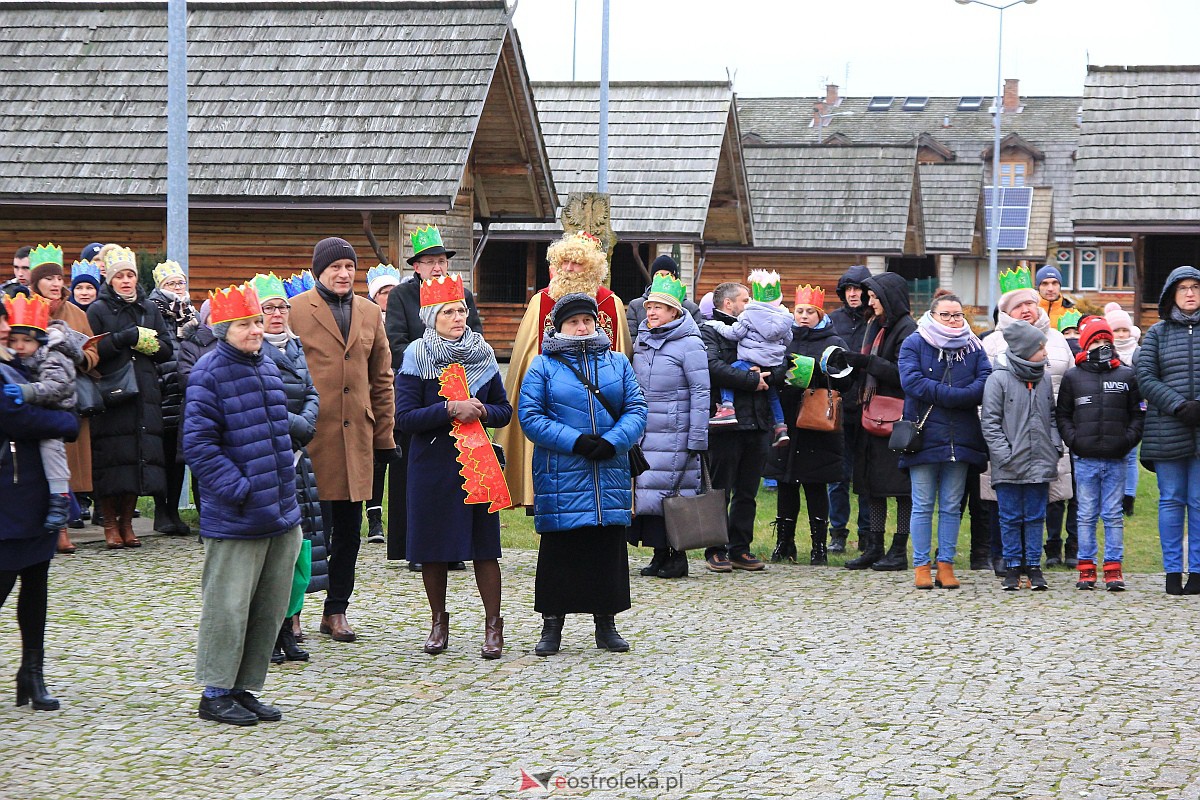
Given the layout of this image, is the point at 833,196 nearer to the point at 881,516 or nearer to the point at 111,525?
the point at 881,516

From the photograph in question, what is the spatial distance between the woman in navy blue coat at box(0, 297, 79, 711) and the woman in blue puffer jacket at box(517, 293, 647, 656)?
236 centimetres

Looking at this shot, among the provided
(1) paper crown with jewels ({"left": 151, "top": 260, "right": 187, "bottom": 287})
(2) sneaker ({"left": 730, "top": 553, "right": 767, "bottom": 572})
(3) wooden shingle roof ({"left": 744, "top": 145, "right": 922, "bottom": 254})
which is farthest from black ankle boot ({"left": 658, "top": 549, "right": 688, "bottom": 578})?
(3) wooden shingle roof ({"left": 744, "top": 145, "right": 922, "bottom": 254})

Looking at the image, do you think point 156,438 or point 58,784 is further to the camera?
point 156,438

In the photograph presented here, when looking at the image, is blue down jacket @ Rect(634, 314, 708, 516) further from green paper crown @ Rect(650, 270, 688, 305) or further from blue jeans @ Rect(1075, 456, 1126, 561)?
blue jeans @ Rect(1075, 456, 1126, 561)

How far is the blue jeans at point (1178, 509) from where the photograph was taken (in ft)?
33.7

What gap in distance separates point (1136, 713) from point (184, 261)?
372 inches

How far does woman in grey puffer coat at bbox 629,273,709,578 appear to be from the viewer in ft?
32.9

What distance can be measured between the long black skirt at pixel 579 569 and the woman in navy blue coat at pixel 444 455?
28 centimetres

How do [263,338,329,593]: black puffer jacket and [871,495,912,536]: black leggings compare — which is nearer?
[263,338,329,593]: black puffer jacket

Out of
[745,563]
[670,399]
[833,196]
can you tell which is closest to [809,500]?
[745,563]

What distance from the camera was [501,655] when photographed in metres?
8.01

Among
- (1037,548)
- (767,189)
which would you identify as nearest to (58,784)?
(1037,548)

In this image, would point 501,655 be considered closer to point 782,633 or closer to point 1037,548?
point 782,633

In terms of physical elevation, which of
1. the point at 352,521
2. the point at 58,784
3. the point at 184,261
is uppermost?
the point at 184,261
